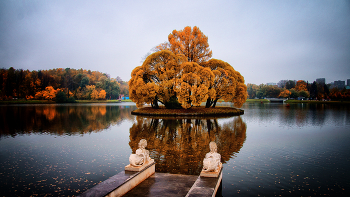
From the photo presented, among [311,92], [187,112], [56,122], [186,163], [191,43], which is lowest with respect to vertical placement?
[186,163]

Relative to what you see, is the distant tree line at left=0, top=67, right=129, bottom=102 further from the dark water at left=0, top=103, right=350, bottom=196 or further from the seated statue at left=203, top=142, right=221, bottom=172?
the seated statue at left=203, top=142, right=221, bottom=172

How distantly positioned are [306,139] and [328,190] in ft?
26.4

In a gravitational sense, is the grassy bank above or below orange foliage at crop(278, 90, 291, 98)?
below

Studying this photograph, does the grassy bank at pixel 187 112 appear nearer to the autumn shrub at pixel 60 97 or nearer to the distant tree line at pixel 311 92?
the autumn shrub at pixel 60 97

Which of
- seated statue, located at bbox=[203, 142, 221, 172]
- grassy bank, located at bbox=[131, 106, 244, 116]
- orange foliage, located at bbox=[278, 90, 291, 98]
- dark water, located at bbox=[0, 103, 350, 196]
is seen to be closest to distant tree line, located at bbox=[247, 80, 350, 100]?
orange foliage, located at bbox=[278, 90, 291, 98]

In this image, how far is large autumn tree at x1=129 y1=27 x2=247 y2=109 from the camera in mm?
27844

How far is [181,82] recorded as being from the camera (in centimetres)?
2794

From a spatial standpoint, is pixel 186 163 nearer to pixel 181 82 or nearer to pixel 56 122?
pixel 56 122

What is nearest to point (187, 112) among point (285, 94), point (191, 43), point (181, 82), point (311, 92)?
point (181, 82)

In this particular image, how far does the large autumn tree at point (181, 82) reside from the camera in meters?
27.8

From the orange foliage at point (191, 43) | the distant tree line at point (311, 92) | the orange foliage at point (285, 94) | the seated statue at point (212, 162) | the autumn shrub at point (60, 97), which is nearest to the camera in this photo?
the seated statue at point (212, 162)

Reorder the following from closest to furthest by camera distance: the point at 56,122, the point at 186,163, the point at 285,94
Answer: the point at 186,163 → the point at 56,122 → the point at 285,94

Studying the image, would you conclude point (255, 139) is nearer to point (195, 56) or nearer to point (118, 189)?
point (118, 189)

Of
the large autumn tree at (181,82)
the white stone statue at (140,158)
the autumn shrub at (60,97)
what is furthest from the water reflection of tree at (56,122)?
the autumn shrub at (60,97)
